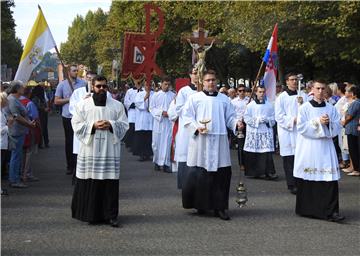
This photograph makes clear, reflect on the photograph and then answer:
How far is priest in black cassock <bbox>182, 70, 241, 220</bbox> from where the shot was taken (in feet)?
28.5

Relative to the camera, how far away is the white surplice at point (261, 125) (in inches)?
516

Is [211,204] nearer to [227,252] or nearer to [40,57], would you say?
[227,252]

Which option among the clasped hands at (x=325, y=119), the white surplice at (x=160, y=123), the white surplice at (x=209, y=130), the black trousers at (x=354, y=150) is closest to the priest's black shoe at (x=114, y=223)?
the white surplice at (x=209, y=130)

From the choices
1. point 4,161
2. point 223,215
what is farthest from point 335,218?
point 4,161

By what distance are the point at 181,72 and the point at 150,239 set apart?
3926 cm

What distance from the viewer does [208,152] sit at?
866 cm

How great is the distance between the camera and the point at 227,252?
684 cm

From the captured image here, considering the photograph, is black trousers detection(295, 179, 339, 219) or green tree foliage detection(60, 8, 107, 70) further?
green tree foliage detection(60, 8, 107, 70)

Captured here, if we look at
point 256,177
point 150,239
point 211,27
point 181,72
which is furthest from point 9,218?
point 181,72

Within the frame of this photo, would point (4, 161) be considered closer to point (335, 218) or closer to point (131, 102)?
point (335, 218)

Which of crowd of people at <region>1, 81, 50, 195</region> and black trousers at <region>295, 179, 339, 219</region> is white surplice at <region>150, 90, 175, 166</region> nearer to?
crowd of people at <region>1, 81, 50, 195</region>

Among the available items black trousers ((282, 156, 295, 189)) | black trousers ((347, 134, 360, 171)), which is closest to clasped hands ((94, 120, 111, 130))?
black trousers ((282, 156, 295, 189))

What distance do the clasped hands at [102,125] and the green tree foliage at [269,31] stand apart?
1185cm

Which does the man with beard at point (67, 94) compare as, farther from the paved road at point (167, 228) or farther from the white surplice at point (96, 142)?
the white surplice at point (96, 142)
